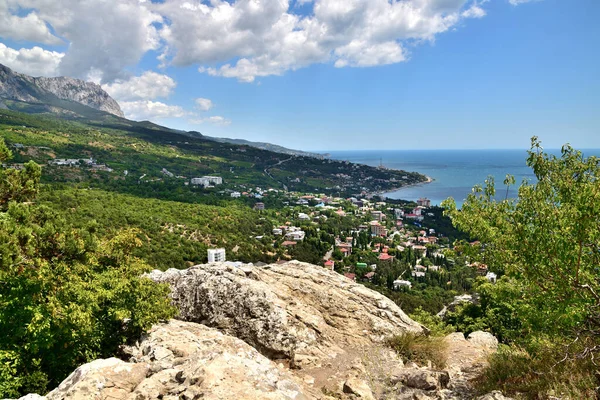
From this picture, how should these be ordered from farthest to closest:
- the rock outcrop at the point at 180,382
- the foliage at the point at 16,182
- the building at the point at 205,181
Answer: the building at the point at 205,181
the foliage at the point at 16,182
the rock outcrop at the point at 180,382

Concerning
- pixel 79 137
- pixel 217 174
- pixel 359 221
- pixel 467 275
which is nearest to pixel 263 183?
pixel 217 174

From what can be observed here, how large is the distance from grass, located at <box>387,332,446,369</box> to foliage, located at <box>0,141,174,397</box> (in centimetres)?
647

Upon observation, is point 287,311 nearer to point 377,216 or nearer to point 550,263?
point 550,263

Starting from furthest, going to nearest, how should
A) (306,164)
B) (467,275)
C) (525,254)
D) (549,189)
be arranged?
(306,164) → (467,275) → (549,189) → (525,254)

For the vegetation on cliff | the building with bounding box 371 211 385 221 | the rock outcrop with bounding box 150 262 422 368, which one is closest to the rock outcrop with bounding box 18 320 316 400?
the rock outcrop with bounding box 150 262 422 368

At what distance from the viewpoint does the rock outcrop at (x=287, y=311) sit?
887 centimetres

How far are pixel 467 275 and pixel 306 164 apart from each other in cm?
12988

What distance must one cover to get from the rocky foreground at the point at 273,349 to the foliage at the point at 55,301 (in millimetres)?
803

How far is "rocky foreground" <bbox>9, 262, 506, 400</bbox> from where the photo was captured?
494cm

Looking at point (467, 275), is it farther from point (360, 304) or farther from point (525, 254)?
point (525, 254)

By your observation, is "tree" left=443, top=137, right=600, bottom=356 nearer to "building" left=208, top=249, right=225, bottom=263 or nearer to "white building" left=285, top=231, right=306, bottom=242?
"building" left=208, top=249, right=225, bottom=263

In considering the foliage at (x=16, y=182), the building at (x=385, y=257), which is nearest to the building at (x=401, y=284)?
the building at (x=385, y=257)

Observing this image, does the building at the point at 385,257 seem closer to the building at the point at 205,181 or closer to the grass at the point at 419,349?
the grass at the point at 419,349

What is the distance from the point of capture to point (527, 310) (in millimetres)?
5418
